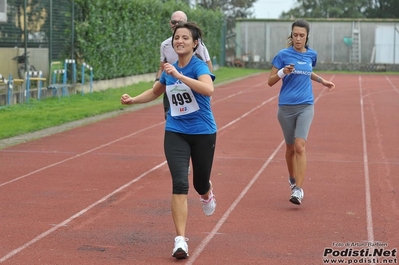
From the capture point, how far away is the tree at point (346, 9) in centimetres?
7612

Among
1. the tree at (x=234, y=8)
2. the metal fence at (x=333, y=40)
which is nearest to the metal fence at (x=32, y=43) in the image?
the metal fence at (x=333, y=40)

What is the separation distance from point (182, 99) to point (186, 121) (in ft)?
0.64

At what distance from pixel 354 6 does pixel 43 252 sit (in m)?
75.8

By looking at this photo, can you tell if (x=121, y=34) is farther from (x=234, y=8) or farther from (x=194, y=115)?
(x=234, y=8)

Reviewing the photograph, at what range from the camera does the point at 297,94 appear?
9383mm

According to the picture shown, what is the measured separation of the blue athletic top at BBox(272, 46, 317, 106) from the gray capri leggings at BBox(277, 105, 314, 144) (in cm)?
7

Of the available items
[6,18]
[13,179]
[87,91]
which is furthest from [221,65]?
[13,179]

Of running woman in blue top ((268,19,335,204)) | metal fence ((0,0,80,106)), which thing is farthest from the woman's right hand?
metal fence ((0,0,80,106))

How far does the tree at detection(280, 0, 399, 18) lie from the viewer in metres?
76.1

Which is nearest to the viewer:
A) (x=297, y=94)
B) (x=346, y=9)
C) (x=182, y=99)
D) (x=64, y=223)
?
(x=182, y=99)

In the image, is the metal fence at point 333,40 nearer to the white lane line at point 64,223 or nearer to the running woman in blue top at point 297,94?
the white lane line at point 64,223

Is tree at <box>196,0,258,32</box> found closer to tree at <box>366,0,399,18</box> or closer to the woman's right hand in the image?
tree at <box>366,0,399,18</box>

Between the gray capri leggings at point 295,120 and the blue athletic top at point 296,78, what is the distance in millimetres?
67

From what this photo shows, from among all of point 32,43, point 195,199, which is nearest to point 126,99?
point 195,199
